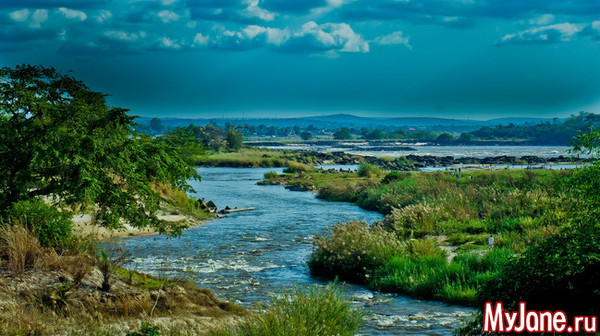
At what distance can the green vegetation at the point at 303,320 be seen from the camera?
8.79m

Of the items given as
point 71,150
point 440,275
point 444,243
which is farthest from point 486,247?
point 71,150

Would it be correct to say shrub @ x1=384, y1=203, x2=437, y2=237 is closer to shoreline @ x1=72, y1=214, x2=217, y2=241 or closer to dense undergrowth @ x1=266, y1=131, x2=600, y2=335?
dense undergrowth @ x1=266, y1=131, x2=600, y2=335

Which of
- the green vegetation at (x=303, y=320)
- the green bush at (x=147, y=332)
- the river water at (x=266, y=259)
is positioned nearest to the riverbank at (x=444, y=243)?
the river water at (x=266, y=259)

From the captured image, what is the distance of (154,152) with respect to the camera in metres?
15.1

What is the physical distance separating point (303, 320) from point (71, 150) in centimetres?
715

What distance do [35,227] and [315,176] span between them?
166 ft

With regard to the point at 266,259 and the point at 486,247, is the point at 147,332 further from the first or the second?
the point at 486,247

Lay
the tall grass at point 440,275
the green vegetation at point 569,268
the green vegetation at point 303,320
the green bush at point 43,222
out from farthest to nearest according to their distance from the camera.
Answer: the tall grass at point 440,275 < the green bush at point 43,222 < the green vegetation at point 303,320 < the green vegetation at point 569,268

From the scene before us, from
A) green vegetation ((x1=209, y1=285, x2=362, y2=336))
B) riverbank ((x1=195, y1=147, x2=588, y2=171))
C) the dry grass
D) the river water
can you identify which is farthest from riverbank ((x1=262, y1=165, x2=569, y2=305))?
riverbank ((x1=195, y1=147, x2=588, y2=171))

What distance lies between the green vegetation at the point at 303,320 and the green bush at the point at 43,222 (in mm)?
5532

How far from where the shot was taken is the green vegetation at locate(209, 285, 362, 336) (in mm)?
8789

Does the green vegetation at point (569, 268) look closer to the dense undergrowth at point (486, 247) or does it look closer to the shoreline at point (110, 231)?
the dense undergrowth at point (486, 247)

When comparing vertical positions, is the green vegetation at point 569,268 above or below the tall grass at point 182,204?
above

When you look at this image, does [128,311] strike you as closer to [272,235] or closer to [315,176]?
[272,235]
